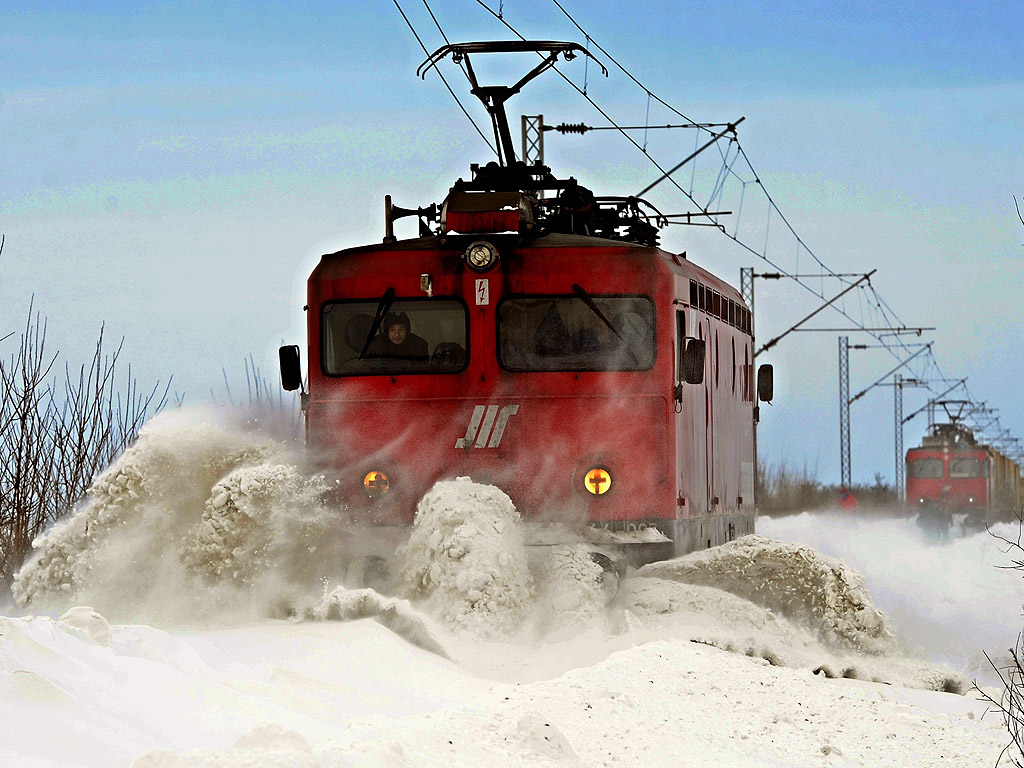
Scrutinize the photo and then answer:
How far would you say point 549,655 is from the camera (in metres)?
8.98

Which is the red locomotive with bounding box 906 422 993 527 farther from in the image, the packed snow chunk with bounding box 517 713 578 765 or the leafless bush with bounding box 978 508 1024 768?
the packed snow chunk with bounding box 517 713 578 765

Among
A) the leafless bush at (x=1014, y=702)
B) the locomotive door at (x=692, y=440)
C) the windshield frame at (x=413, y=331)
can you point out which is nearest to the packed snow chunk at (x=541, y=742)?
the leafless bush at (x=1014, y=702)

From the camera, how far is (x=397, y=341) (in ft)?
37.4

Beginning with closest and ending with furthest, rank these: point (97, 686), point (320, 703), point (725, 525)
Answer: point (97, 686) → point (320, 703) → point (725, 525)

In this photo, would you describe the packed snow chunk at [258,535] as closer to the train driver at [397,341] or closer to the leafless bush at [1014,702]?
the train driver at [397,341]

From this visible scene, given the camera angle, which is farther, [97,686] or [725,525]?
[725,525]

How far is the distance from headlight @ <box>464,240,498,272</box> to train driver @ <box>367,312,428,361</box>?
663 mm

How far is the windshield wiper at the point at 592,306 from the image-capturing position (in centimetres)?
1113

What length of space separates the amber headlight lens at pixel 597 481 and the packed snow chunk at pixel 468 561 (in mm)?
787

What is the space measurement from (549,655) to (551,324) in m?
3.09

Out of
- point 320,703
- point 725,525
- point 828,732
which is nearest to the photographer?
point 320,703

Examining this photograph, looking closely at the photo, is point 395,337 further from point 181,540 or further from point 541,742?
point 541,742

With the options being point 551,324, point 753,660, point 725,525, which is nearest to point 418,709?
point 753,660

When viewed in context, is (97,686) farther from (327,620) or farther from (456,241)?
(456,241)
